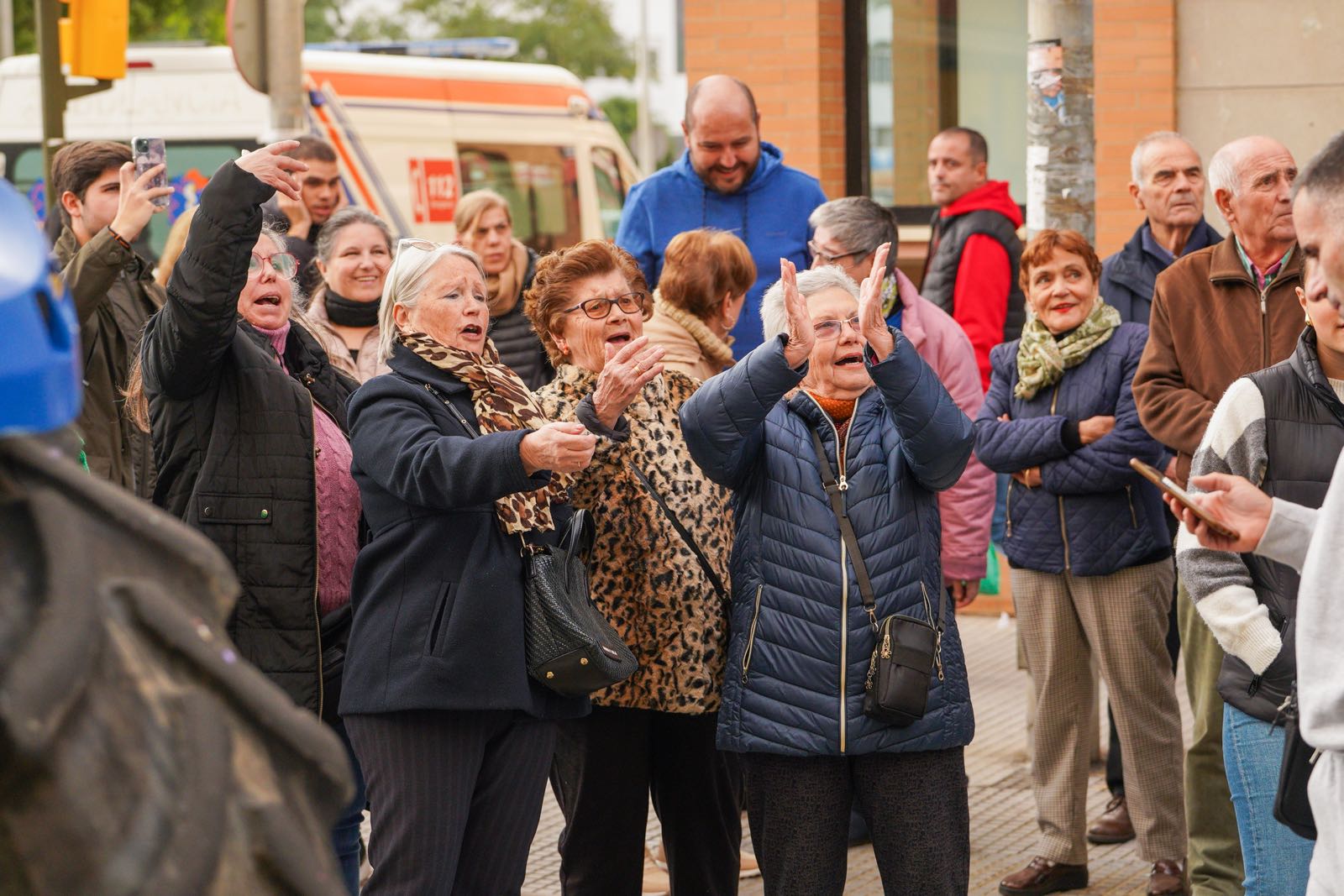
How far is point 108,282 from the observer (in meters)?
4.96

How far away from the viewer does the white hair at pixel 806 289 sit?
14.1 feet

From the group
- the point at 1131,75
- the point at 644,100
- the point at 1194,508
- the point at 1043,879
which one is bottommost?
the point at 1043,879

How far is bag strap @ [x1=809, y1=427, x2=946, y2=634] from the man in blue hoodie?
7.58 feet

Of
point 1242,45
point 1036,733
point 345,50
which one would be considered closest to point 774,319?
point 1036,733

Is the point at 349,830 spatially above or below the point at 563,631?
below

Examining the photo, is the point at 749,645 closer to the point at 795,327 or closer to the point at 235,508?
the point at 795,327

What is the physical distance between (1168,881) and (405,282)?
3.08 meters

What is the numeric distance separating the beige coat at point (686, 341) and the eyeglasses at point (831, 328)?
0.96m

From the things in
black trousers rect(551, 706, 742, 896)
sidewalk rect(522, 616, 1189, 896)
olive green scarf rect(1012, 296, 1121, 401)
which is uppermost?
olive green scarf rect(1012, 296, 1121, 401)

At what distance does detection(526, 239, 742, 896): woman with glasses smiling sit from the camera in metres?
4.44

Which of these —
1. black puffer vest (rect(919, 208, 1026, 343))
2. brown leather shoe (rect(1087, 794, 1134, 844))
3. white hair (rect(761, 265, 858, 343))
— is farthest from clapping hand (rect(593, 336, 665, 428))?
black puffer vest (rect(919, 208, 1026, 343))

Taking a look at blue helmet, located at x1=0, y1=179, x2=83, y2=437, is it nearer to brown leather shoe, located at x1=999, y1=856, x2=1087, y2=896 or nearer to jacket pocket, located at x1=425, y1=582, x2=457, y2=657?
jacket pocket, located at x1=425, y1=582, x2=457, y2=657

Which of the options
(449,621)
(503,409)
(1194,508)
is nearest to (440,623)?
(449,621)

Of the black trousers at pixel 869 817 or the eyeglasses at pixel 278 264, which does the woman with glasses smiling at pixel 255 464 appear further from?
the black trousers at pixel 869 817
